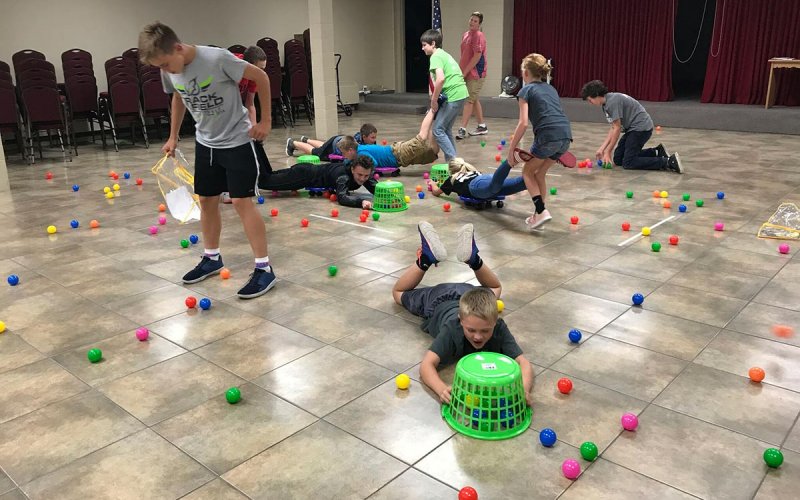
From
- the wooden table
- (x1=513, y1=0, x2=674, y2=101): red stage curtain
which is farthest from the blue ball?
(x1=513, y1=0, x2=674, y2=101): red stage curtain

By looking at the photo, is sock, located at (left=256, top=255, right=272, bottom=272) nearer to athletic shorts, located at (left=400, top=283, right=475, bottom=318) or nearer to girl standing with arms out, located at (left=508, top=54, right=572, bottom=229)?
athletic shorts, located at (left=400, top=283, right=475, bottom=318)

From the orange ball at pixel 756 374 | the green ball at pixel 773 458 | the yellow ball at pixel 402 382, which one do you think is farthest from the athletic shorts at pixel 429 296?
the green ball at pixel 773 458

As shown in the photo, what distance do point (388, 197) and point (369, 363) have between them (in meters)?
2.81

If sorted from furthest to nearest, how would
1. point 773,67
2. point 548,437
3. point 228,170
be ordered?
point 773,67 → point 228,170 → point 548,437

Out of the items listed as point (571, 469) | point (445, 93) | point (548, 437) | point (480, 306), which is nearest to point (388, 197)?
point (445, 93)

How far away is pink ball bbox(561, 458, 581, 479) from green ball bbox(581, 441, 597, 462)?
3.3 inches

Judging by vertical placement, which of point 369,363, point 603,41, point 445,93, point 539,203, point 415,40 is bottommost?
point 369,363

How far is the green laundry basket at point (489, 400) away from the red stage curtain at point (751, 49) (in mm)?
10352

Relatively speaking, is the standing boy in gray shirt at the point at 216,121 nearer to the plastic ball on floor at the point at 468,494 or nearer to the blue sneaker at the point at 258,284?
the blue sneaker at the point at 258,284

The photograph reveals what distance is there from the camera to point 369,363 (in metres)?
2.96

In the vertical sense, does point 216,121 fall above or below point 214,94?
below

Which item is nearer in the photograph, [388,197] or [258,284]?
[258,284]

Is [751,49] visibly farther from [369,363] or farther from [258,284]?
[369,363]

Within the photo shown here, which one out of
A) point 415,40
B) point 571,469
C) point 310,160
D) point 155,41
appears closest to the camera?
point 571,469
